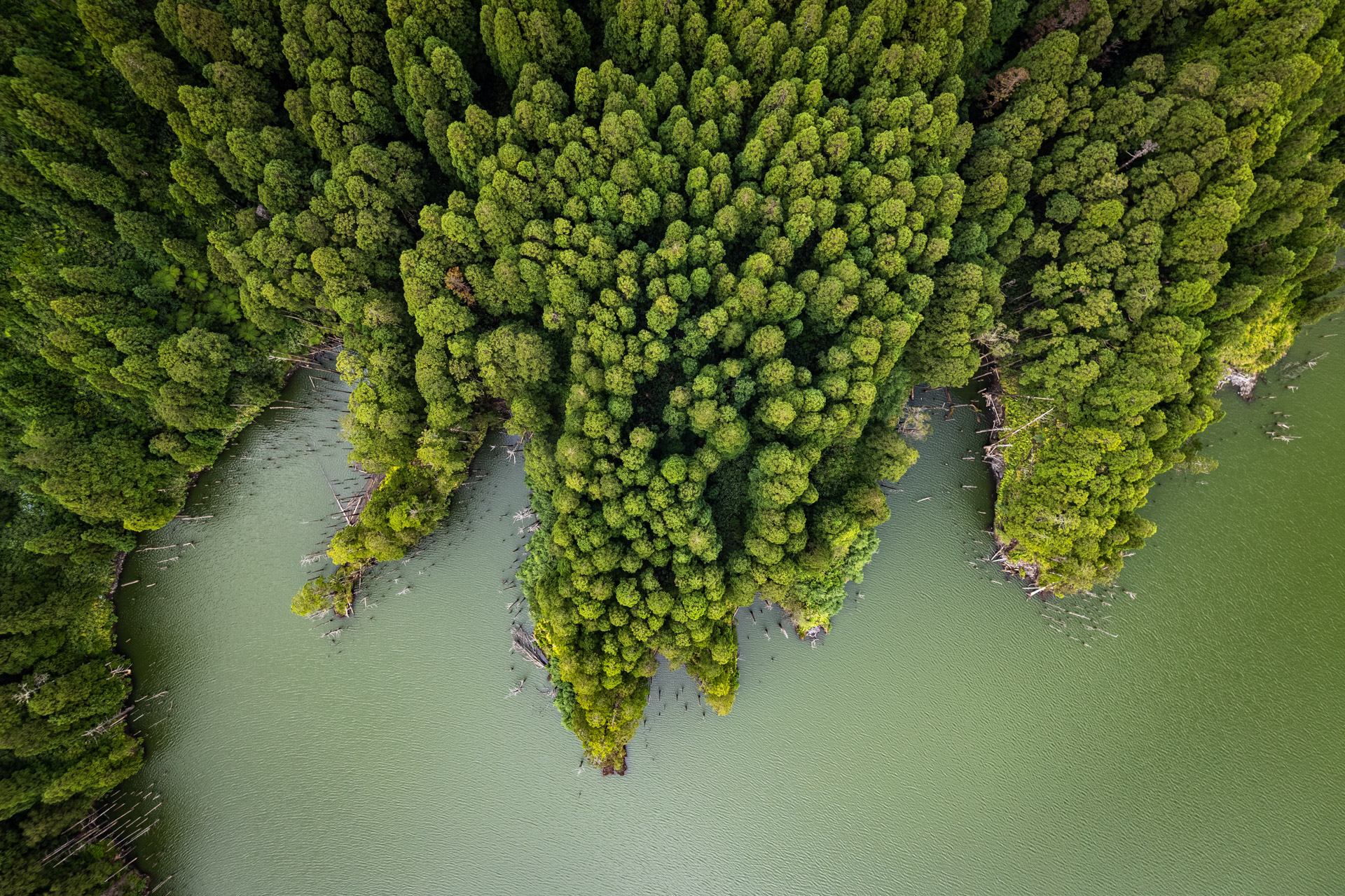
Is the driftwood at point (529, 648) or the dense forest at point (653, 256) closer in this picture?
the dense forest at point (653, 256)

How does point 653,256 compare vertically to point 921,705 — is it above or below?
above

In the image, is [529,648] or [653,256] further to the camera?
[529,648]

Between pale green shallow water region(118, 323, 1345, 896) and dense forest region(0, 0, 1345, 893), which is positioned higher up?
dense forest region(0, 0, 1345, 893)

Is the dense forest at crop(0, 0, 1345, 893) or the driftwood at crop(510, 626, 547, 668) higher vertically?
the dense forest at crop(0, 0, 1345, 893)

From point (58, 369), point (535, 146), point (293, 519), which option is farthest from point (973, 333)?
point (58, 369)

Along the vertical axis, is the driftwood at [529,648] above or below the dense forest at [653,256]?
below

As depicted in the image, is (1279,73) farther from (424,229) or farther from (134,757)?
(134,757)

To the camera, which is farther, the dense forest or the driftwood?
the driftwood

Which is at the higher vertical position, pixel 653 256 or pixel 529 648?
pixel 653 256
